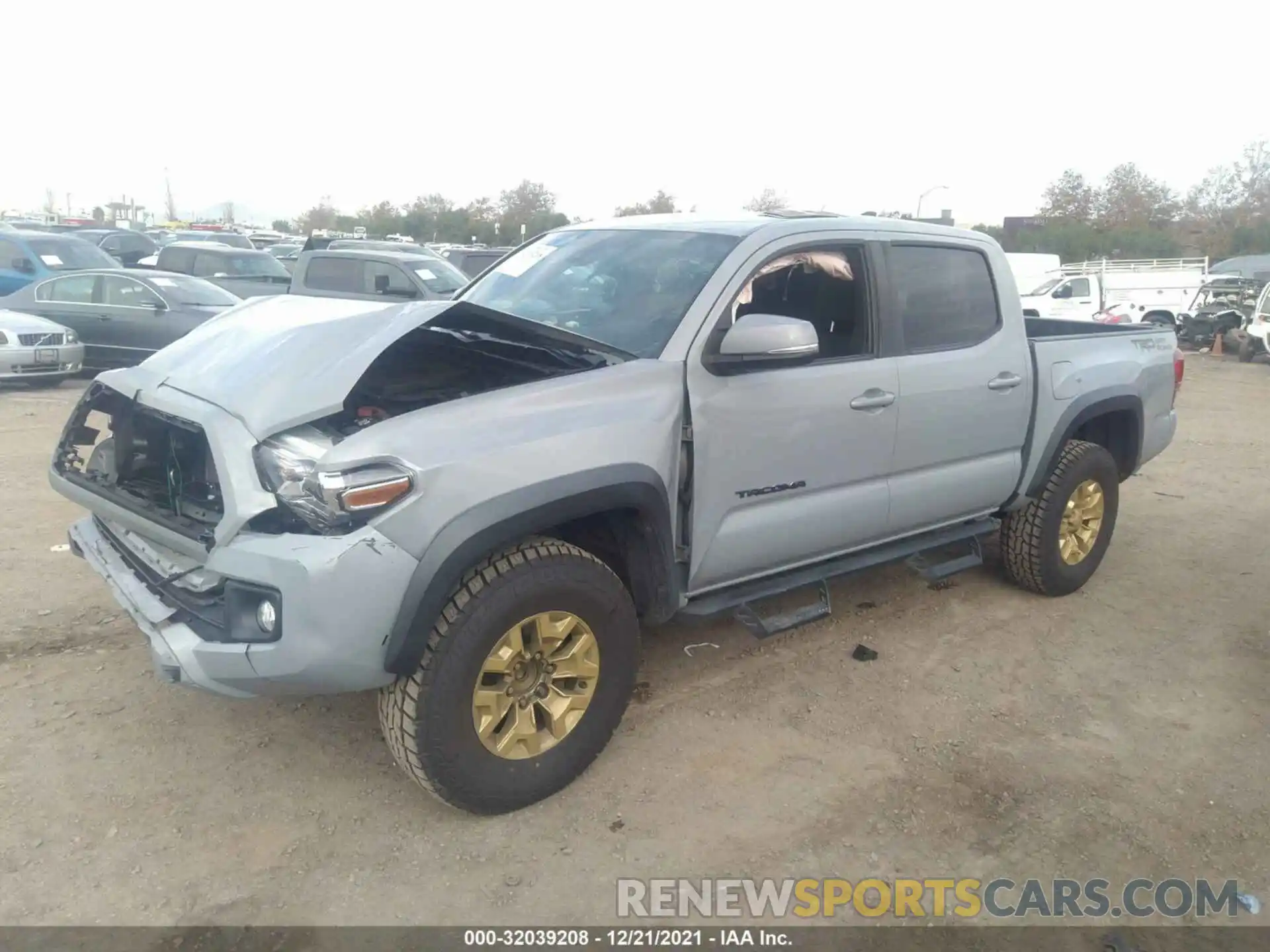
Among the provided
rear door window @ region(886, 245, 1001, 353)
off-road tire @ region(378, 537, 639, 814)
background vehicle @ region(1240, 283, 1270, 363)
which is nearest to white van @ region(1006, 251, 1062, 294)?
background vehicle @ region(1240, 283, 1270, 363)

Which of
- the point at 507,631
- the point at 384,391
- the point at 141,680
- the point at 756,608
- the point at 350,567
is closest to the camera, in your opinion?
the point at 350,567

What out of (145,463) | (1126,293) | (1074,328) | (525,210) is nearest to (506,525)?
(145,463)

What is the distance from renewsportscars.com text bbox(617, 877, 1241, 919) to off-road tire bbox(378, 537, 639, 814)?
500 mm

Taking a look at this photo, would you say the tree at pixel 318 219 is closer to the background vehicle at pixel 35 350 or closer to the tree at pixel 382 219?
the tree at pixel 382 219

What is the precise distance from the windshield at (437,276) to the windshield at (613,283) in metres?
7.39

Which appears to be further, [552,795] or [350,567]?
[552,795]

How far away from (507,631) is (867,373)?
1.93 meters

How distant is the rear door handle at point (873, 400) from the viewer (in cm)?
394

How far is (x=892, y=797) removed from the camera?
3.40 meters

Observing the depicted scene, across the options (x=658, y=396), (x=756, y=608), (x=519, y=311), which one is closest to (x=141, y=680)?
(x=519, y=311)

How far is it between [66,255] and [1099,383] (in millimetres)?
14341

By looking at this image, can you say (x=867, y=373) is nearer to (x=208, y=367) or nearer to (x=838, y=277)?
(x=838, y=277)

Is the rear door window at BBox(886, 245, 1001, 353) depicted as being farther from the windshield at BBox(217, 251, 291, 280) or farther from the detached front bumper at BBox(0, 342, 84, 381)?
the windshield at BBox(217, 251, 291, 280)

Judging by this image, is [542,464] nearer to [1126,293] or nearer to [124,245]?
[124,245]
